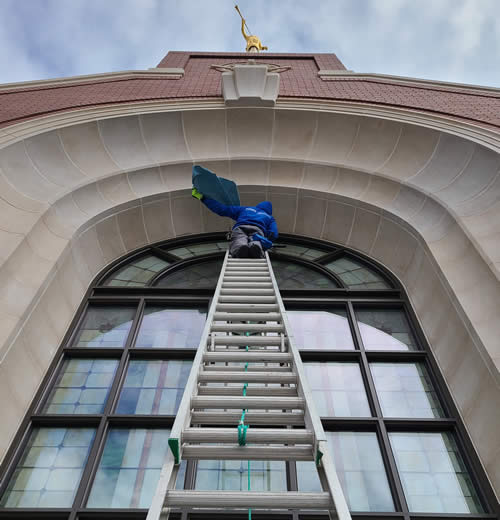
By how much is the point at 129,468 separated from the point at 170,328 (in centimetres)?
229

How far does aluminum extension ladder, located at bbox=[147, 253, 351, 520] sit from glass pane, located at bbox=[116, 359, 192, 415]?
1279mm

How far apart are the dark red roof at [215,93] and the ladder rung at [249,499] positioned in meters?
7.08

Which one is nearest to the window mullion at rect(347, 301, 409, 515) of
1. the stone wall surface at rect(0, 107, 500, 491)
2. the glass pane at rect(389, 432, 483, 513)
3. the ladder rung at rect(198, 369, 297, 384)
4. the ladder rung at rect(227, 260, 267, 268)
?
the glass pane at rect(389, 432, 483, 513)

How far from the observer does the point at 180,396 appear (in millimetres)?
5105

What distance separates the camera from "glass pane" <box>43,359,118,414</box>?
5.01 m

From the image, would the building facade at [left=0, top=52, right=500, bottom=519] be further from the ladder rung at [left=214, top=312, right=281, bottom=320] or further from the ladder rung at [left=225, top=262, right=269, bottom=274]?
the ladder rung at [left=214, top=312, right=281, bottom=320]

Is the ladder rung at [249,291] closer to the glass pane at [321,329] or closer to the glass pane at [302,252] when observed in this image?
the glass pane at [321,329]

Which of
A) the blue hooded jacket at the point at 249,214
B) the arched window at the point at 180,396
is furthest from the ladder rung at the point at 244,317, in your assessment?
the blue hooded jacket at the point at 249,214

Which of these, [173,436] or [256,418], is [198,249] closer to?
[256,418]

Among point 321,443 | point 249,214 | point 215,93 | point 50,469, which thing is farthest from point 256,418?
point 215,93

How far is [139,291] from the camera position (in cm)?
697

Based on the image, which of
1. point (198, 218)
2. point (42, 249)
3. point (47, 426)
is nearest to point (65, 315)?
point (42, 249)

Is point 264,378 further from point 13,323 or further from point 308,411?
point 13,323

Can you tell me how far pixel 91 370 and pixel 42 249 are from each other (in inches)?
68.2
